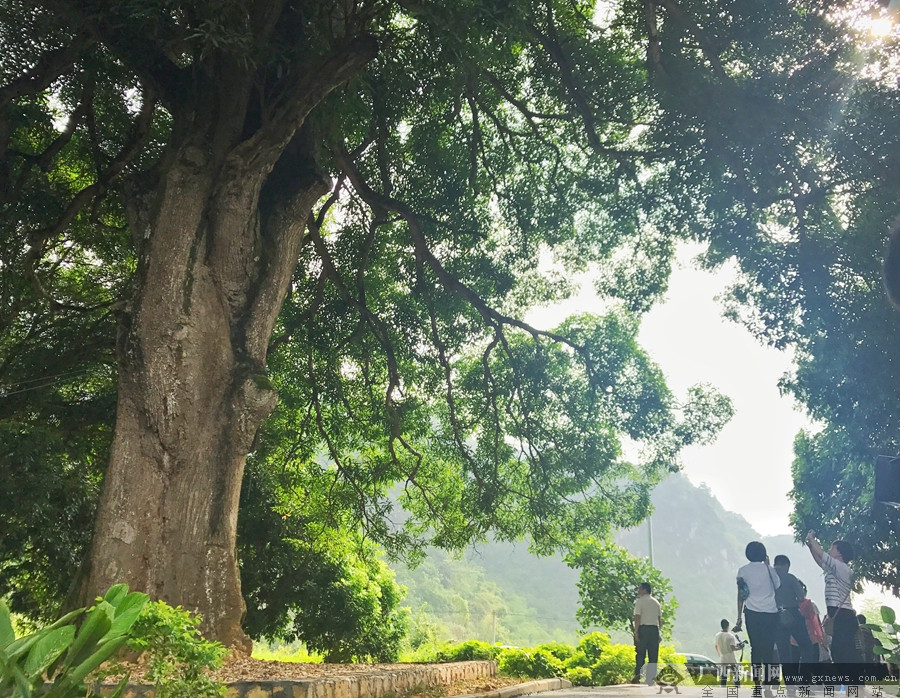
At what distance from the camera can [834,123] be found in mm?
8633

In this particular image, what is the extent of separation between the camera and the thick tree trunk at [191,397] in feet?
20.5

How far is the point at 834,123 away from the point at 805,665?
6195 mm

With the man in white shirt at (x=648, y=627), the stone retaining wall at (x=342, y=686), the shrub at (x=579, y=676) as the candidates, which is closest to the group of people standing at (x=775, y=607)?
the man in white shirt at (x=648, y=627)

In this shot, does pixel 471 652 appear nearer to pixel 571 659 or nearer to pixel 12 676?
pixel 571 659

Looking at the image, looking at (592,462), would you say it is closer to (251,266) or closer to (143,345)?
(251,266)

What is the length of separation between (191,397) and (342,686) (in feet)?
9.62

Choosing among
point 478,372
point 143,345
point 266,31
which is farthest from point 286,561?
point 266,31

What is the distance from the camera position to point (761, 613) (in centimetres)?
729

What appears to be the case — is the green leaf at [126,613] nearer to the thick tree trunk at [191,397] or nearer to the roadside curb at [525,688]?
the thick tree trunk at [191,397]

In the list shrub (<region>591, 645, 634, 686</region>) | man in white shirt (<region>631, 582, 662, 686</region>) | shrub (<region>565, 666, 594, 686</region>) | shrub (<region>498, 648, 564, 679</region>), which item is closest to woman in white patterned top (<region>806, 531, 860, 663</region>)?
man in white shirt (<region>631, 582, 662, 686</region>)

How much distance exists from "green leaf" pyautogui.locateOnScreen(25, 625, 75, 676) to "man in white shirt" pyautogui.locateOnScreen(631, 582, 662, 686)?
398 inches

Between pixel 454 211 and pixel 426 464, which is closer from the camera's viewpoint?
pixel 454 211

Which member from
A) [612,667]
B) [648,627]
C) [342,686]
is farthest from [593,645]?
[342,686]

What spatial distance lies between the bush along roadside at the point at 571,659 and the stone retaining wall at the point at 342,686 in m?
5.36
